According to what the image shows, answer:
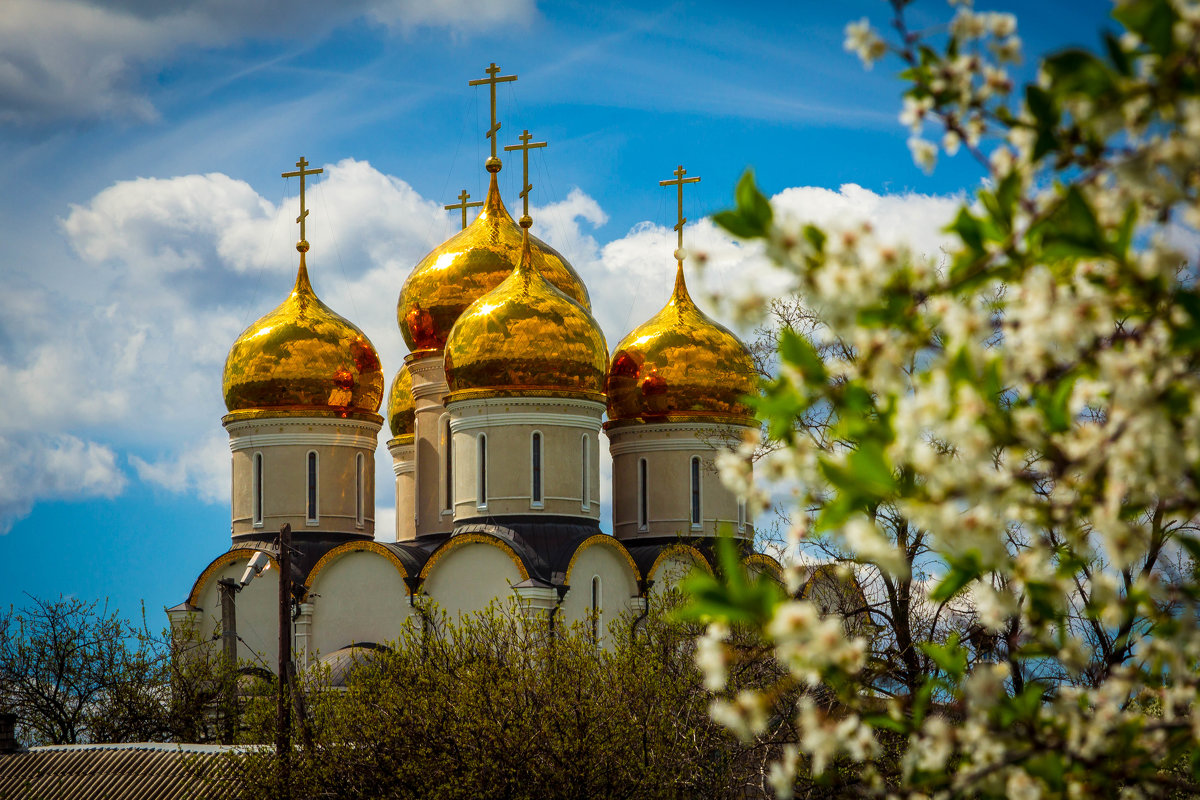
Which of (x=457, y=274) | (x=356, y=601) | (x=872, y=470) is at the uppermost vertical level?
(x=457, y=274)

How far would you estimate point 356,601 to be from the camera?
2206 centimetres

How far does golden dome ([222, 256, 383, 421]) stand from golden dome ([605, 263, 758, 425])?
4120mm

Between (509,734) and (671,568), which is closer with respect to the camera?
(509,734)

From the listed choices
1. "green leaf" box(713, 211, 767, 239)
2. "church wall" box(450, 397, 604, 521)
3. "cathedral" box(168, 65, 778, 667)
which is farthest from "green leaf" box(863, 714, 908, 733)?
"church wall" box(450, 397, 604, 521)

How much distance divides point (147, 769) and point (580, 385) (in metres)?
7.98

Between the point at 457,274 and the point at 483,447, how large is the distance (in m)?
4.07

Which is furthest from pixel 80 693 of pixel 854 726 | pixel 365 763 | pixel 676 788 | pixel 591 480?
pixel 854 726

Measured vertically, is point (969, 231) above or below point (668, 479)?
below

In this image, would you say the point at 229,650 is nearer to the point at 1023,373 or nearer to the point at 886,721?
the point at 886,721

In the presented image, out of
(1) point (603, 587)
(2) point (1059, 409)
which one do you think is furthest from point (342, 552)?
(2) point (1059, 409)

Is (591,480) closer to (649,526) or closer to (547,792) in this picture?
(649,526)

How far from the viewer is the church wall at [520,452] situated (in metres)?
21.0

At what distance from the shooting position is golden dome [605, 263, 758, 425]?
2345 cm

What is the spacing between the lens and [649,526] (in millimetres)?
23938
